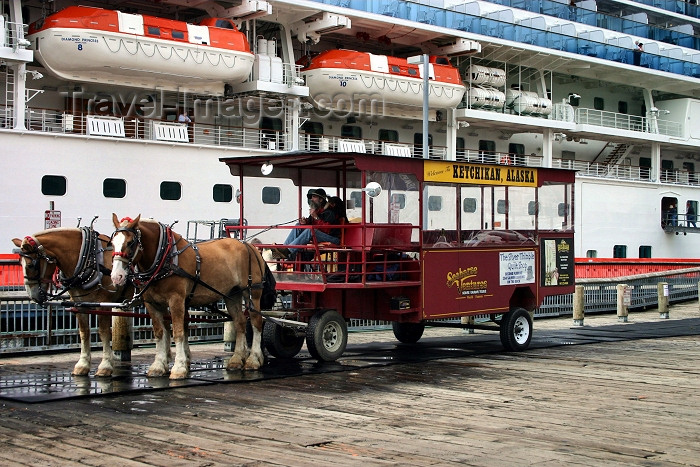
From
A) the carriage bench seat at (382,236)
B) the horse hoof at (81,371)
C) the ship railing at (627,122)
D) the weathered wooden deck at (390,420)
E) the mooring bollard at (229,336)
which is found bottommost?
the weathered wooden deck at (390,420)

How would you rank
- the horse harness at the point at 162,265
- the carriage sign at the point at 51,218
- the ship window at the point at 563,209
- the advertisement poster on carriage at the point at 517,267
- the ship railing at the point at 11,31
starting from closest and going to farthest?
the horse harness at the point at 162,265 < the advertisement poster on carriage at the point at 517,267 < the ship window at the point at 563,209 < the carriage sign at the point at 51,218 < the ship railing at the point at 11,31

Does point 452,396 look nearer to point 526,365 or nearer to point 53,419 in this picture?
point 526,365

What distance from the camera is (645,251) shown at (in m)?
46.5

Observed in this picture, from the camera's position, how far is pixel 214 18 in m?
31.2

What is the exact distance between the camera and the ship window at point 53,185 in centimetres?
2714

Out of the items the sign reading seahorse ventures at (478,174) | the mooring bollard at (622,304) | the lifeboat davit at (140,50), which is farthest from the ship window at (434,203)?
the lifeboat davit at (140,50)

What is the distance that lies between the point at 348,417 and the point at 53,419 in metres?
2.92

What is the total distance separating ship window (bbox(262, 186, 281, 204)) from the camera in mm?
14564

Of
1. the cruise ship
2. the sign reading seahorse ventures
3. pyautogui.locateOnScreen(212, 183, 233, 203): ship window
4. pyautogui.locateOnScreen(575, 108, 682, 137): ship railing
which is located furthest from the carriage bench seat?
pyautogui.locateOnScreen(575, 108, 682, 137): ship railing

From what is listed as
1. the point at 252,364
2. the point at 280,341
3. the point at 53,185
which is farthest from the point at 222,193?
the point at 252,364

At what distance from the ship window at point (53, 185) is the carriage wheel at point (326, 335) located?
51.3 ft

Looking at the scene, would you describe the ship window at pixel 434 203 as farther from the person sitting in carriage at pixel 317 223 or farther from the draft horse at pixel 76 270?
the draft horse at pixel 76 270

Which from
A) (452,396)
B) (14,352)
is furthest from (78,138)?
(452,396)

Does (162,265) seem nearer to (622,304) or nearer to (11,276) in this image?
(11,276)
